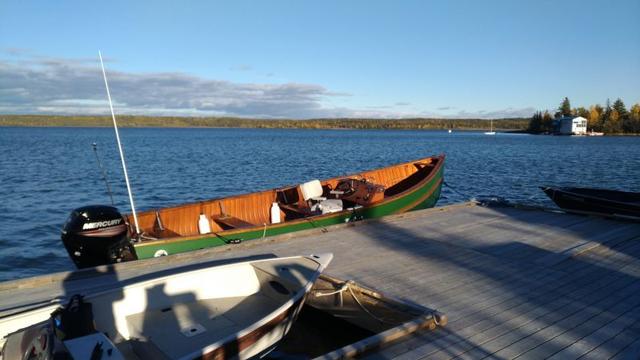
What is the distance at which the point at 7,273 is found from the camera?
33.6 feet

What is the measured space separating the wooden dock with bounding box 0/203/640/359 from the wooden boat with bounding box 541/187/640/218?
1.33m

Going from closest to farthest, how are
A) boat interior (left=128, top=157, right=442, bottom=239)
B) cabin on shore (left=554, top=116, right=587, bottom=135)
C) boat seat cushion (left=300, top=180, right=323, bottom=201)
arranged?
1. boat interior (left=128, top=157, right=442, bottom=239)
2. boat seat cushion (left=300, top=180, right=323, bottom=201)
3. cabin on shore (left=554, top=116, right=587, bottom=135)

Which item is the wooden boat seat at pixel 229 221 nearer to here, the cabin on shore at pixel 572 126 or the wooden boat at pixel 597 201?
the wooden boat at pixel 597 201

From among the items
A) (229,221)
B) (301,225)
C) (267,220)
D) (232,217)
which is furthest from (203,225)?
(301,225)

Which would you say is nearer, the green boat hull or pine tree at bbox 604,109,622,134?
the green boat hull

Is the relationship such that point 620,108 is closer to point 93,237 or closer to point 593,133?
point 593,133

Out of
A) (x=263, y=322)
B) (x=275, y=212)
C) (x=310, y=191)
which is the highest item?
(x=263, y=322)

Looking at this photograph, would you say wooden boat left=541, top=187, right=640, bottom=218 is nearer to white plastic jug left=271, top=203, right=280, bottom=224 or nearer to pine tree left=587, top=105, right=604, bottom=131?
white plastic jug left=271, top=203, right=280, bottom=224

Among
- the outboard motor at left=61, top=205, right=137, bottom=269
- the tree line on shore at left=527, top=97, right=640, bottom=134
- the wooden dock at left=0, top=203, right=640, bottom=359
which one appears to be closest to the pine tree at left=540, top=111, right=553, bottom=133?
the tree line on shore at left=527, top=97, right=640, bottom=134

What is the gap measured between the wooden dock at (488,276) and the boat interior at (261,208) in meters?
2.23

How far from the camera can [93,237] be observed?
641cm

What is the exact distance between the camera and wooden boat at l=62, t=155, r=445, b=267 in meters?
6.47

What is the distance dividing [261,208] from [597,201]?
26.9 ft

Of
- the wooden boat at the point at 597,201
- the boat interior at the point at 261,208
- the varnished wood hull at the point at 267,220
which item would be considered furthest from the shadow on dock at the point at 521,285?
the boat interior at the point at 261,208
